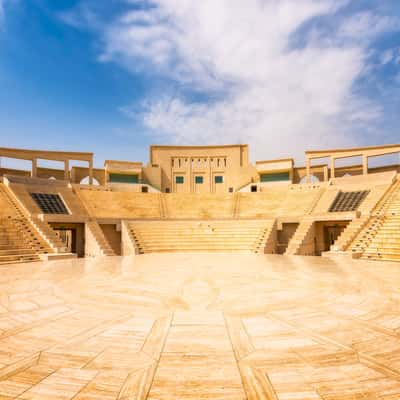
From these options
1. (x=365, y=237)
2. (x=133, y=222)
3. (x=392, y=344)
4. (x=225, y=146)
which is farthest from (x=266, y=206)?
(x=392, y=344)

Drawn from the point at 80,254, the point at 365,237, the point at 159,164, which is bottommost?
the point at 80,254

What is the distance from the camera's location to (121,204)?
28.5 m

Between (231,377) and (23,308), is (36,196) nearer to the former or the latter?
(23,308)

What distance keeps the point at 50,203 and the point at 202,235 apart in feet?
45.4

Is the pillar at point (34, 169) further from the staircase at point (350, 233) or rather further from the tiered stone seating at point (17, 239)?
the staircase at point (350, 233)

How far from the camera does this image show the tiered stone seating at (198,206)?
2894 cm

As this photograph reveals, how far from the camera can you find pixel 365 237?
18203 millimetres

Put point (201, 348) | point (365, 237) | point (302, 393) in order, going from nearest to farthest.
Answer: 1. point (302, 393)
2. point (201, 348)
3. point (365, 237)

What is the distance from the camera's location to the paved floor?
307cm

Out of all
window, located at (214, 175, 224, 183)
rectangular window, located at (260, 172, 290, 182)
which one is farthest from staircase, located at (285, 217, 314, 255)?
window, located at (214, 175, 224, 183)

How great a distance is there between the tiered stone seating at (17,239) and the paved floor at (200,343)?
8966 millimetres

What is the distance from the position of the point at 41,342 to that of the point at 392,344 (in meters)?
5.30

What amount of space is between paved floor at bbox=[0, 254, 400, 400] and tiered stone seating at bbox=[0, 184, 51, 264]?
897cm

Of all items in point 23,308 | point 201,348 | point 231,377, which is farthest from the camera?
point 23,308
